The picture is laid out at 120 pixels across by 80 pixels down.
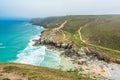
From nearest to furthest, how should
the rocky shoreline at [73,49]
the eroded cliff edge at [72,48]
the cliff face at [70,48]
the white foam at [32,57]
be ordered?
1. the white foam at [32,57]
2. the rocky shoreline at [73,49]
3. the cliff face at [70,48]
4. the eroded cliff edge at [72,48]

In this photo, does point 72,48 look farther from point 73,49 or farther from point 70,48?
point 70,48

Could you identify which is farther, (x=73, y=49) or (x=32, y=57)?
(x=73, y=49)

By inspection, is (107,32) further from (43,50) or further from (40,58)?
(40,58)

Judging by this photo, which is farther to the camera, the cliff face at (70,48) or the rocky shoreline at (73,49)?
the cliff face at (70,48)

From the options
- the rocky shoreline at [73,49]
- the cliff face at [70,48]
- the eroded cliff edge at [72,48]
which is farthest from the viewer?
the eroded cliff edge at [72,48]

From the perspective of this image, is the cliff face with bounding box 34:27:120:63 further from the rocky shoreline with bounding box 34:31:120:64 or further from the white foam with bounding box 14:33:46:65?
the white foam with bounding box 14:33:46:65

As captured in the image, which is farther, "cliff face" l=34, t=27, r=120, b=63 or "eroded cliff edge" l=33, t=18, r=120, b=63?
"eroded cliff edge" l=33, t=18, r=120, b=63

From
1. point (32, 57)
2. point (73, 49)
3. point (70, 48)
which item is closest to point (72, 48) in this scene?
point (73, 49)

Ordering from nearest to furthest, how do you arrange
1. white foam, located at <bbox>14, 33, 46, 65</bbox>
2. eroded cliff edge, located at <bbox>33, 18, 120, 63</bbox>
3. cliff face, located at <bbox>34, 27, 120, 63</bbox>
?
white foam, located at <bbox>14, 33, 46, 65</bbox> → cliff face, located at <bbox>34, 27, 120, 63</bbox> → eroded cliff edge, located at <bbox>33, 18, 120, 63</bbox>

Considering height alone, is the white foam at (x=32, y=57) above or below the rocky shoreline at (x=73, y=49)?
below

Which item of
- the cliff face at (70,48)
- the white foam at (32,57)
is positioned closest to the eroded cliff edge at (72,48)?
the cliff face at (70,48)

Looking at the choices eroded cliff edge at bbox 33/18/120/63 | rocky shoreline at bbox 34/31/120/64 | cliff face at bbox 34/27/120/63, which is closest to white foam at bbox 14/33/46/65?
rocky shoreline at bbox 34/31/120/64

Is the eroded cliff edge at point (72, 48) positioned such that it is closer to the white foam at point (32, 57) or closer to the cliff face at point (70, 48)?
the cliff face at point (70, 48)
